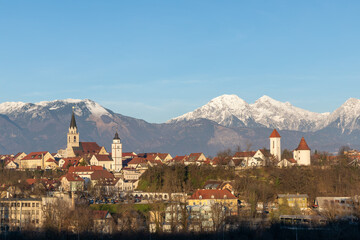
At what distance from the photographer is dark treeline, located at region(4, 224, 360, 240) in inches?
2776

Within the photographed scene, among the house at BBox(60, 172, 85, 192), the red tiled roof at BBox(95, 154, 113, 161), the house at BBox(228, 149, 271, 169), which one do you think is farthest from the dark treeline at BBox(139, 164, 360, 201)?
the red tiled roof at BBox(95, 154, 113, 161)

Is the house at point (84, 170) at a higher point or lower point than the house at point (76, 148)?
lower

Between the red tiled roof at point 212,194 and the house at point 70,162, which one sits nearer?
the red tiled roof at point 212,194

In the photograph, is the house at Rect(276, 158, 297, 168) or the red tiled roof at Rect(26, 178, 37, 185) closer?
the house at Rect(276, 158, 297, 168)

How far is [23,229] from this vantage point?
253 ft

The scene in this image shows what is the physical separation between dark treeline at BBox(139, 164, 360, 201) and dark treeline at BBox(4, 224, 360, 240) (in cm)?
1911

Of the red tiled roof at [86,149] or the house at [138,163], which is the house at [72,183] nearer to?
the house at [138,163]

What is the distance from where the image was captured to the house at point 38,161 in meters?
148

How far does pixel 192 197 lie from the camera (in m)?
93.6

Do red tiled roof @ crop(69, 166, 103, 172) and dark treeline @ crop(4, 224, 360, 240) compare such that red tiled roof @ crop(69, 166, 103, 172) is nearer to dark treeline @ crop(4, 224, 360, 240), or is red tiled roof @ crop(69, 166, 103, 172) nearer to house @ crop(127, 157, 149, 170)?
house @ crop(127, 157, 149, 170)

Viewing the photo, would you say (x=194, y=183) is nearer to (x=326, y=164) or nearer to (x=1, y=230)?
(x=326, y=164)

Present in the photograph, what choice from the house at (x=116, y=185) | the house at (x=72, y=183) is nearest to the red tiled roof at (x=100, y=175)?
the house at (x=116, y=185)

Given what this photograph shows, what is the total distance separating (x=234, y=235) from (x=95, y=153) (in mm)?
90219

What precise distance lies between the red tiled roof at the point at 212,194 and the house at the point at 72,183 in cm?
2255
